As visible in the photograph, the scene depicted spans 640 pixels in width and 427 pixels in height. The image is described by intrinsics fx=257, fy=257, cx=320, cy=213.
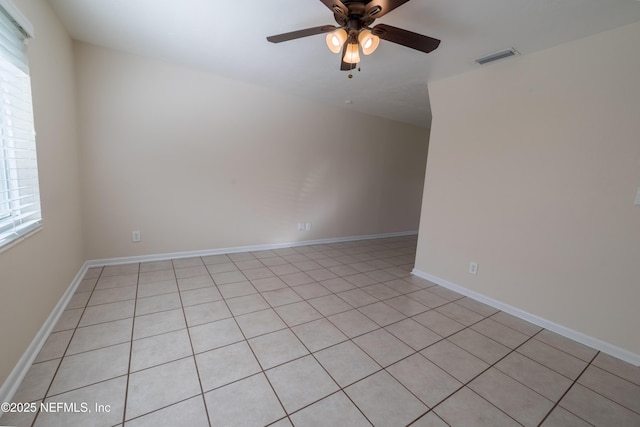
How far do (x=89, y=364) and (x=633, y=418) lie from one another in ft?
10.4

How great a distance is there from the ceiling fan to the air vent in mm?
1046

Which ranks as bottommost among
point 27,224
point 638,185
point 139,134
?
point 27,224

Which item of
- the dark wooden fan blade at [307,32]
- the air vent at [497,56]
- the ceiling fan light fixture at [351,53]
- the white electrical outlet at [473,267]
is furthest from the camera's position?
the white electrical outlet at [473,267]

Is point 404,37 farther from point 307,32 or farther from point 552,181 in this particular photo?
point 552,181

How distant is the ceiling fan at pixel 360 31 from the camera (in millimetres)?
1396

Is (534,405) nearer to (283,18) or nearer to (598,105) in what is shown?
(598,105)

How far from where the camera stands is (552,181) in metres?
2.20

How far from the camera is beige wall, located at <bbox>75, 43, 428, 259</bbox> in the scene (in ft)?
9.18

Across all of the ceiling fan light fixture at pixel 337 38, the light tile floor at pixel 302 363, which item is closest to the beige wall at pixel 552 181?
the light tile floor at pixel 302 363

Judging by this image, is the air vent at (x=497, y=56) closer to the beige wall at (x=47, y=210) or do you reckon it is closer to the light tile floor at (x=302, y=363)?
the light tile floor at (x=302, y=363)

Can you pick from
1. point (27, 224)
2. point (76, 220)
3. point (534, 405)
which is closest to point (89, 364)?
point (27, 224)

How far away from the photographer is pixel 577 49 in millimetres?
2012

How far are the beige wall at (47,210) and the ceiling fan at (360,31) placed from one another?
1.70 meters

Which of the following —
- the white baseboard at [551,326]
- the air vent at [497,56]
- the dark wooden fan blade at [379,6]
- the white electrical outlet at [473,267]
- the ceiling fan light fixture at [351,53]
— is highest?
the air vent at [497,56]
